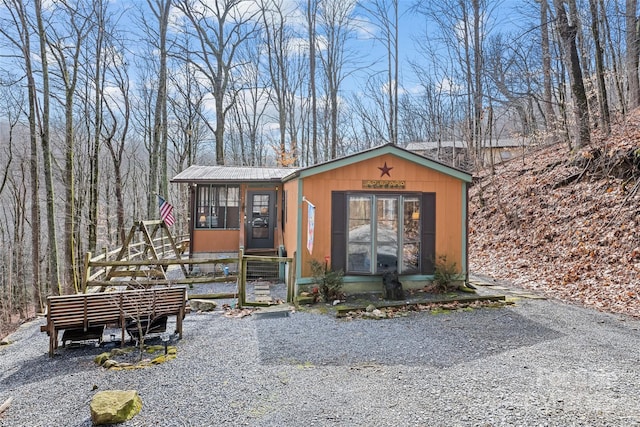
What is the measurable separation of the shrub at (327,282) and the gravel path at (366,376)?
3.97 feet

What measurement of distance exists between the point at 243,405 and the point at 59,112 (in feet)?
64.7

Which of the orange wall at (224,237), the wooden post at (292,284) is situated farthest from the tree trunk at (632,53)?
the wooden post at (292,284)

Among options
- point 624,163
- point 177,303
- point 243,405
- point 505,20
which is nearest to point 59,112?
point 177,303

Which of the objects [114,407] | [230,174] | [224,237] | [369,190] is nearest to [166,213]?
[224,237]

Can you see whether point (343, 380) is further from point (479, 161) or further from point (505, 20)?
point (505, 20)

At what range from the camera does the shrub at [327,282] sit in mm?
7422

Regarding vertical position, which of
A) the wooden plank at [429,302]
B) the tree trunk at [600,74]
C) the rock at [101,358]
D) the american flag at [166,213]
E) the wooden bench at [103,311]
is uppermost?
the tree trunk at [600,74]

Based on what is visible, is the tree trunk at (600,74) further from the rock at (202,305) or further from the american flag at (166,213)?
the american flag at (166,213)

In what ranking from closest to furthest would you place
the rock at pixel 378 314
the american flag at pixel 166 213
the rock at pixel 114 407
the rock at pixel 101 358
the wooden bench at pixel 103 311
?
1. the rock at pixel 114 407
2. the rock at pixel 101 358
3. the wooden bench at pixel 103 311
4. the rock at pixel 378 314
5. the american flag at pixel 166 213

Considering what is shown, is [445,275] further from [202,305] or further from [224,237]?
[224,237]

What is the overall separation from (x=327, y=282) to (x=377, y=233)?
1463 mm

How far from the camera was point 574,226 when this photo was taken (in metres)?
9.84

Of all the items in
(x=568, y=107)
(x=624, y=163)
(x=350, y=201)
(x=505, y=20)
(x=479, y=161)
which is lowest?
(x=350, y=201)

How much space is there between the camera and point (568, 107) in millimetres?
15500
